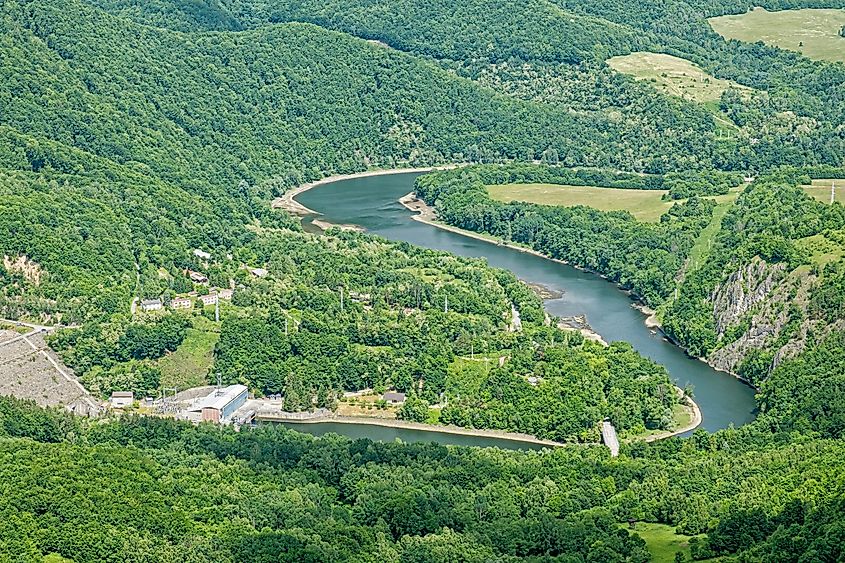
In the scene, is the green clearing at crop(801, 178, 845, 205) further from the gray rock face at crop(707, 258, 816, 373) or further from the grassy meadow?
the grassy meadow

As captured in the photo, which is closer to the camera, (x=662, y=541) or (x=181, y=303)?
(x=662, y=541)

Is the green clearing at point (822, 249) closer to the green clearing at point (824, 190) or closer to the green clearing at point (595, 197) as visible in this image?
the green clearing at point (824, 190)

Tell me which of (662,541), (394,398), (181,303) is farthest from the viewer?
(181,303)

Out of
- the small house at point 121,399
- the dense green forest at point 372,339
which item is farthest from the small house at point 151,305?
the small house at point 121,399

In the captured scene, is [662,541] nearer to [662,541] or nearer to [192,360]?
[662,541]

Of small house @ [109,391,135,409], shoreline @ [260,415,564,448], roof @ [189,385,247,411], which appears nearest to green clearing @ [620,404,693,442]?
shoreline @ [260,415,564,448]

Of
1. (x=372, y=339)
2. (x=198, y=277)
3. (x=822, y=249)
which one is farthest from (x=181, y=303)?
(x=822, y=249)

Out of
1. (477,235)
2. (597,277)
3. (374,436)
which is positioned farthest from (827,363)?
(477,235)

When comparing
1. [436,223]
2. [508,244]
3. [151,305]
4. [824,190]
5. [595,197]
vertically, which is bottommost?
[436,223]
